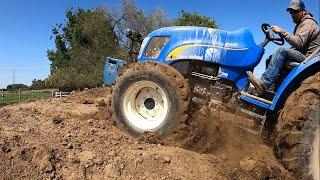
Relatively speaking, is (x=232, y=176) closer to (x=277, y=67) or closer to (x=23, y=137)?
(x=277, y=67)

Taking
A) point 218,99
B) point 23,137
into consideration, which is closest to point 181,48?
point 218,99

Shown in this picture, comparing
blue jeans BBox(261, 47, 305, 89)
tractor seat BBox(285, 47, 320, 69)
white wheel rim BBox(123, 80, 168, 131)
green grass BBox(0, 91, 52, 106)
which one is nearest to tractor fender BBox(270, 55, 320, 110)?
tractor seat BBox(285, 47, 320, 69)

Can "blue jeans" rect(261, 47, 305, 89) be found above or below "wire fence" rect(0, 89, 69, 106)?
above

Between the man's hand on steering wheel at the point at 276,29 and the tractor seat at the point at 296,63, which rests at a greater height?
the man's hand on steering wheel at the point at 276,29

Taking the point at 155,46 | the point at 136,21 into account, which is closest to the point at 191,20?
the point at 136,21

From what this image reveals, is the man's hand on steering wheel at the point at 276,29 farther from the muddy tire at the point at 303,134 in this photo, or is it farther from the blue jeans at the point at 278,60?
the muddy tire at the point at 303,134

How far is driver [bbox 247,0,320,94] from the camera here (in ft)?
20.3

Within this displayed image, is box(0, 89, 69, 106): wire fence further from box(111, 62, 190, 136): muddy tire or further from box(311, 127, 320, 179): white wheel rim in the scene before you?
box(311, 127, 320, 179): white wheel rim

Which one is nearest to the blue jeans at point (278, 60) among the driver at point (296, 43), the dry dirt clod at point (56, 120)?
the driver at point (296, 43)

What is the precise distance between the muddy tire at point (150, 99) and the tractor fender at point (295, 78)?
133 cm

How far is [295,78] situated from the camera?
580cm

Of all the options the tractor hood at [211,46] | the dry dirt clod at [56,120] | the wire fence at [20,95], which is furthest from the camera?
the wire fence at [20,95]

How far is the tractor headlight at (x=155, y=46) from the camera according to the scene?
7664 millimetres

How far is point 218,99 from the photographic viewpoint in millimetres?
6922
